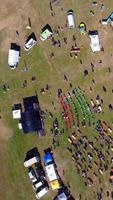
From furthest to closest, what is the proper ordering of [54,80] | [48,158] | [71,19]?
[54,80]
[48,158]
[71,19]

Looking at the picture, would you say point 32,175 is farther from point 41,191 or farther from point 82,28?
point 82,28

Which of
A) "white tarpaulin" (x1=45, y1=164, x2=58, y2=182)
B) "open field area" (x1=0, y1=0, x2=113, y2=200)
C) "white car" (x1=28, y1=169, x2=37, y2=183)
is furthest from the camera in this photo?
"open field area" (x1=0, y1=0, x2=113, y2=200)

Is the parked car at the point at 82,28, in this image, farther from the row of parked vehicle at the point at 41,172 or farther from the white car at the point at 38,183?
the white car at the point at 38,183

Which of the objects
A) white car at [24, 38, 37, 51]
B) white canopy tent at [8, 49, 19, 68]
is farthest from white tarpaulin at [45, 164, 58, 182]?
white car at [24, 38, 37, 51]

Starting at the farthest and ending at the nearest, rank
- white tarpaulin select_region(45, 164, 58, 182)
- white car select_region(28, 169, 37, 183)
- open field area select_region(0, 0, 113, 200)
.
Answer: open field area select_region(0, 0, 113, 200)
white car select_region(28, 169, 37, 183)
white tarpaulin select_region(45, 164, 58, 182)

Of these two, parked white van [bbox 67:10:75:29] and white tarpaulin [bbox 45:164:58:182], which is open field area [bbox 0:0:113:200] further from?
white tarpaulin [bbox 45:164:58:182]

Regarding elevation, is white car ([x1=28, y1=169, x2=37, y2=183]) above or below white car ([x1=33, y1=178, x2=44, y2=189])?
above

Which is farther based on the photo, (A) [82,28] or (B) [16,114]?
(B) [16,114]

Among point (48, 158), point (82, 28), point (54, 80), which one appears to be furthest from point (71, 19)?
point (48, 158)

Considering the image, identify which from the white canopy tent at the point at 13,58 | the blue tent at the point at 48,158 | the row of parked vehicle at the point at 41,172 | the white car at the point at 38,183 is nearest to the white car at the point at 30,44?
the white canopy tent at the point at 13,58

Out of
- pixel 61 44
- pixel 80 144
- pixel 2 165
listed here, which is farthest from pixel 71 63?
pixel 2 165
